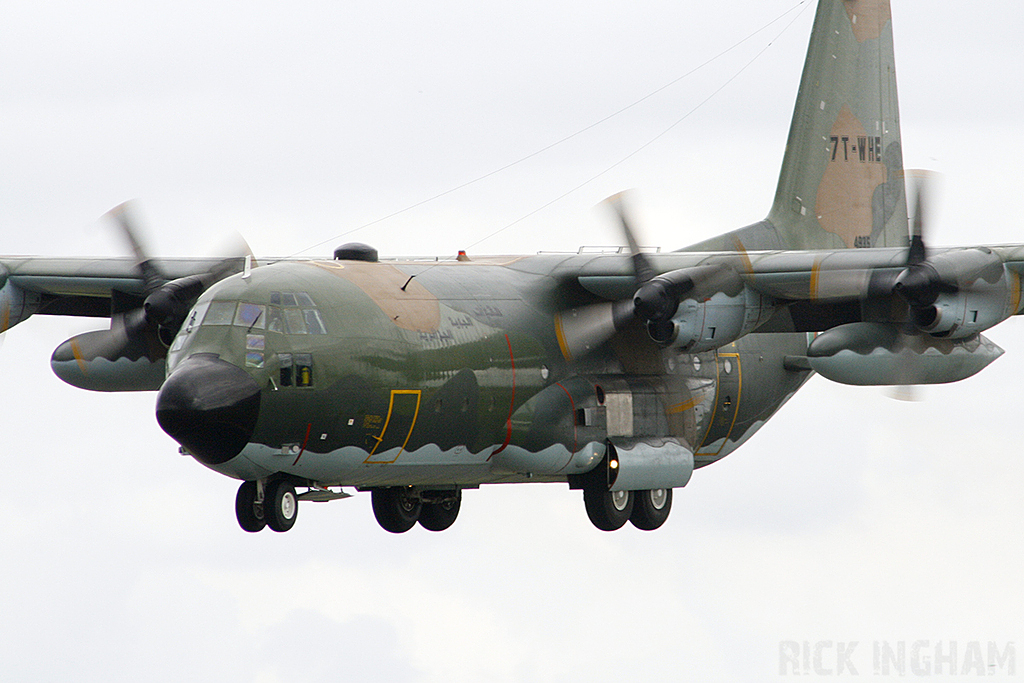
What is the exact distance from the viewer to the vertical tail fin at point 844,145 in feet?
88.6

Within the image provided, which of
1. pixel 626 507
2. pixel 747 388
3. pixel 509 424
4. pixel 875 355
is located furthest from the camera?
pixel 747 388

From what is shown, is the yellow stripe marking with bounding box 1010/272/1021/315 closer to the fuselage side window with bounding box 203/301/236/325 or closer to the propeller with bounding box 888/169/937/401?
the propeller with bounding box 888/169/937/401

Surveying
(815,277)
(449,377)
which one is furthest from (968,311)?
(449,377)

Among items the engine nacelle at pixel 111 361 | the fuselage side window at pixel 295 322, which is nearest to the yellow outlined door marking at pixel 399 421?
the fuselage side window at pixel 295 322

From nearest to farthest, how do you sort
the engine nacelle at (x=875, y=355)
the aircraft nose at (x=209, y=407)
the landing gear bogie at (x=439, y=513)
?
the aircraft nose at (x=209, y=407)
the engine nacelle at (x=875, y=355)
the landing gear bogie at (x=439, y=513)

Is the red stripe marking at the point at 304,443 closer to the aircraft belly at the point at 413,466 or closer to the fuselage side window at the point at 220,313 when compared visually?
the aircraft belly at the point at 413,466

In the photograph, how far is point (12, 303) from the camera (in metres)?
23.2

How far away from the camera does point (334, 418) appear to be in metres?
18.2

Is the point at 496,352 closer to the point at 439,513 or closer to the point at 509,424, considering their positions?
the point at 509,424

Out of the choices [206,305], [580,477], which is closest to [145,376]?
[206,305]

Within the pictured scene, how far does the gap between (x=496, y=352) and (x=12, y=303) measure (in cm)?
830

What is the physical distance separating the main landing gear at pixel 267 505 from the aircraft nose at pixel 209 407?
1.11m

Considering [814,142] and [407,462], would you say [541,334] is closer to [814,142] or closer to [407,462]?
[407,462]

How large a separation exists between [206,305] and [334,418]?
217 centimetres
